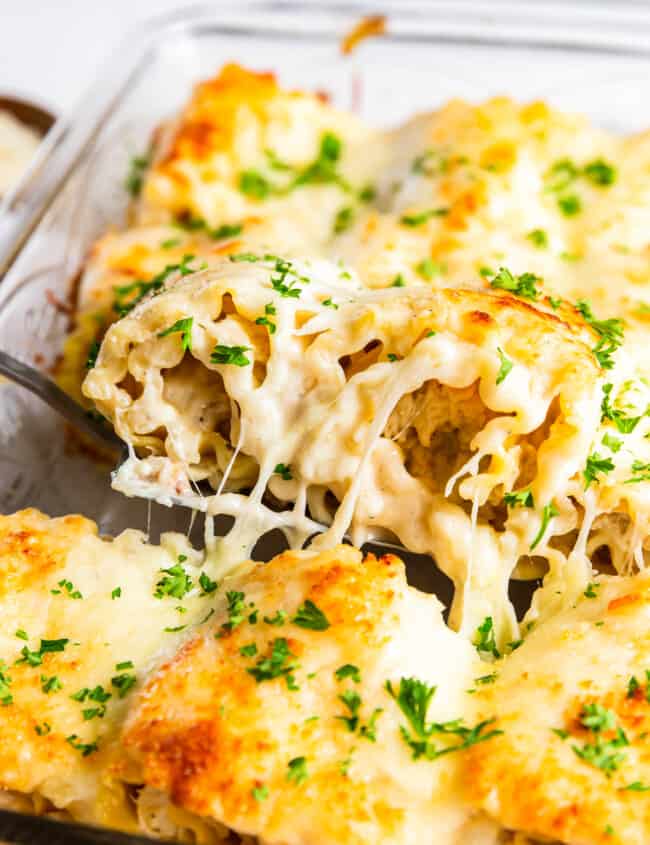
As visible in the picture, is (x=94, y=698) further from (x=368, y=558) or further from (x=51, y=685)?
(x=368, y=558)

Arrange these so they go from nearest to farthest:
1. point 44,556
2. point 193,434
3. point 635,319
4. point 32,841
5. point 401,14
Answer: point 32,841 < point 44,556 < point 193,434 < point 635,319 < point 401,14

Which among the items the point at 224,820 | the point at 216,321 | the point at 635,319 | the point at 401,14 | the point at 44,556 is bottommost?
the point at 224,820

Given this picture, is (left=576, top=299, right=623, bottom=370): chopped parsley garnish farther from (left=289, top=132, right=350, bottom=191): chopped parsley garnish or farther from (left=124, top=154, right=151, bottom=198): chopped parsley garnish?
(left=124, top=154, right=151, bottom=198): chopped parsley garnish

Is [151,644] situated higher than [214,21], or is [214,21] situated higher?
[214,21]

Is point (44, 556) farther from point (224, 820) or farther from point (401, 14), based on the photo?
point (401, 14)

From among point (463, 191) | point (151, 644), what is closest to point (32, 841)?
point (151, 644)
